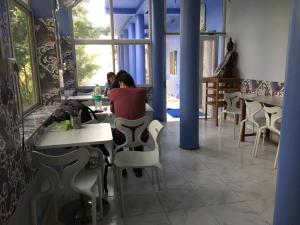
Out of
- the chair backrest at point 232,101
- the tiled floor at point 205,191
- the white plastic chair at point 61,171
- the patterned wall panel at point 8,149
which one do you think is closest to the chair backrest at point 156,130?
the tiled floor at point 205,191

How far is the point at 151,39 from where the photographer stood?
6320 mm

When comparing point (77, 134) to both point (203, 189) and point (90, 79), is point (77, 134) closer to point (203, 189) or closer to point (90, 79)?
point (203, 189)

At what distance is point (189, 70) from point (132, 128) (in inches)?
60.4

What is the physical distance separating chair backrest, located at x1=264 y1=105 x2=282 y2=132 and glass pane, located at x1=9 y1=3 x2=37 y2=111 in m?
2.96

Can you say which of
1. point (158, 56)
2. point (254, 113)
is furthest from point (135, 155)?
point (158, 56)

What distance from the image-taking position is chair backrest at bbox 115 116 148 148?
2775 millimetres

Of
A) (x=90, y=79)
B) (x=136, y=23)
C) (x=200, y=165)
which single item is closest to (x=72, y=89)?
(x=90, y=79)

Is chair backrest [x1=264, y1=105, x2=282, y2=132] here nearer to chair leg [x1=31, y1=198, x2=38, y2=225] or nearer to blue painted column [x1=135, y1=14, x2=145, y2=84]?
chair leg [x1=31, y1=198, x2=38, y2=225]

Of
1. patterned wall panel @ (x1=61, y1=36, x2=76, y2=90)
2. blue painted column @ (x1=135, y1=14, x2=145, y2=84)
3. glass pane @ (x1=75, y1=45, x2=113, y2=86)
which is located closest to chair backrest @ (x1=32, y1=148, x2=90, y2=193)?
patterned wall panel @ (x1=61, y1=36, x2=76, y2=90)

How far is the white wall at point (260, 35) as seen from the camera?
4441 millimetres

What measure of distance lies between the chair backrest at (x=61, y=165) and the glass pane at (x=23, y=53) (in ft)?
3.28

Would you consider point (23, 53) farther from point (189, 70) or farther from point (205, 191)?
point (205, 191)

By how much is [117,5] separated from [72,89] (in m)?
2.49

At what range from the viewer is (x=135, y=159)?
2.54 metres
